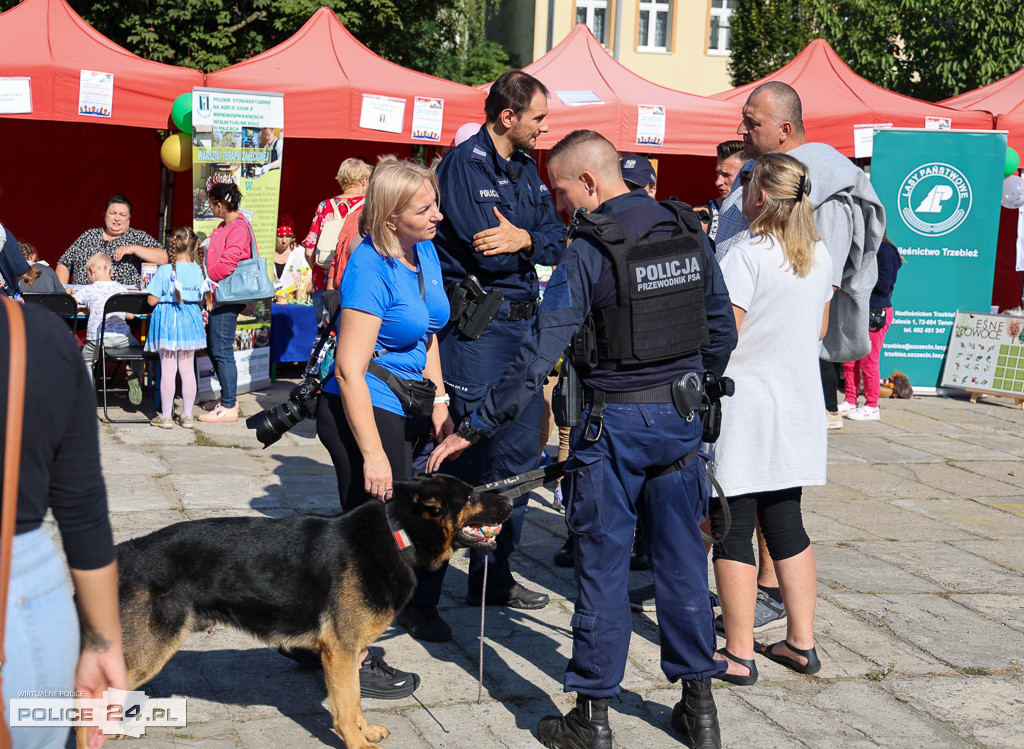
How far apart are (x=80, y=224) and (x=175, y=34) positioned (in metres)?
9.59

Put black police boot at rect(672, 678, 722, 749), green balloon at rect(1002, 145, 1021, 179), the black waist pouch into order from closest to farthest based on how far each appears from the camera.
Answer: black police boot at rect(672, 678, 722, 749)
the black waist pouch
green balloon at rect(1002, 145, 1021, 179)

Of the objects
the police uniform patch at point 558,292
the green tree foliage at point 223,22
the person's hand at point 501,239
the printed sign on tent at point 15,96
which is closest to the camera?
the police uniform patch at point 558,292

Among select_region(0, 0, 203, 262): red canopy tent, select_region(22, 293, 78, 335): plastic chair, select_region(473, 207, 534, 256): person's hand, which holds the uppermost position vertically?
select_region(0, 0, 203, 262): red canopy tent

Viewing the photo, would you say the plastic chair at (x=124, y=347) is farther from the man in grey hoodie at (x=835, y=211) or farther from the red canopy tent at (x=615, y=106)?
the man in grey hoodie at (x=835, y=211)

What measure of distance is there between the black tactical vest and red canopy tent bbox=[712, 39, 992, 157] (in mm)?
8868

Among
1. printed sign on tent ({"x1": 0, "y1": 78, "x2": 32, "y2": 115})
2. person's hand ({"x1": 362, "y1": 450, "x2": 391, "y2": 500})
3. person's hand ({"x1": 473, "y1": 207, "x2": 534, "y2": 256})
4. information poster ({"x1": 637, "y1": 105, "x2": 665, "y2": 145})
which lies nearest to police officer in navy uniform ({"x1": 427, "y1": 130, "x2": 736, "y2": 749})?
person's hand ({"x1": 362, "y1": 450, "x2": 391, "y2": 500})

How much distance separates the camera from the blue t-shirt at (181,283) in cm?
830

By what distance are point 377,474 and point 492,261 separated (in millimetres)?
1335

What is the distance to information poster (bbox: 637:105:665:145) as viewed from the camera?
11.2 m

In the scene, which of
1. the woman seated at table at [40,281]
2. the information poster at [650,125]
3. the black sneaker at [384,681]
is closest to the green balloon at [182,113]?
the woman seated at table at [40,281]

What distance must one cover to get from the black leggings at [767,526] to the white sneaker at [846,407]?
6.24 metres

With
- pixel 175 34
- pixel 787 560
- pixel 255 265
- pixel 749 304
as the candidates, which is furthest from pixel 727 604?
pixel 175 34

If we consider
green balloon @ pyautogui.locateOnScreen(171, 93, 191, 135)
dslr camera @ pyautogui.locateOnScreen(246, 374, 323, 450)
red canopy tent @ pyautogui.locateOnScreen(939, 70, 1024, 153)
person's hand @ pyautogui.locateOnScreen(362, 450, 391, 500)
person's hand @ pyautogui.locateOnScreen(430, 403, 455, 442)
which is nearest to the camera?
person's hand @ pyautogui.locateOnScreen(362, 450, 391, 500)

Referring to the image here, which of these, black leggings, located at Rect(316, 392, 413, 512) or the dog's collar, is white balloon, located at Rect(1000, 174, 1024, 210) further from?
the dog's collar
